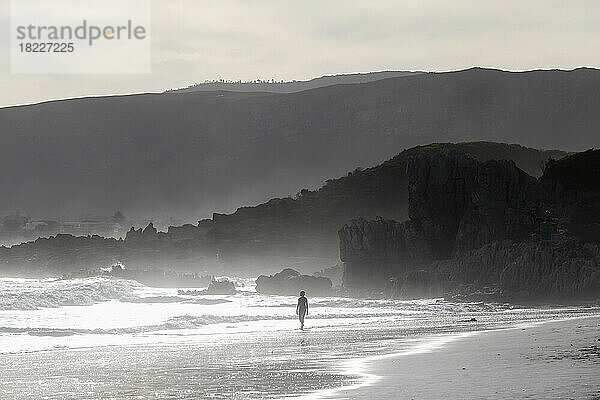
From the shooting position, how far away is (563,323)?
1519 inches

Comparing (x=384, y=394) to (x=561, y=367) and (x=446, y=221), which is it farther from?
(x=446, y=221)

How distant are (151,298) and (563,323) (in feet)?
115

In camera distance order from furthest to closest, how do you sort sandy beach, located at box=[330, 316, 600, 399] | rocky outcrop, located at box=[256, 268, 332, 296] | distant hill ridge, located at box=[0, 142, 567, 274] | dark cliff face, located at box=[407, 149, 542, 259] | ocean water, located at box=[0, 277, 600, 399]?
distant hill ridge, located at box=[0, 142, 567, 274]
dark cliff face, located at box=[407, 149, 542, 259]
rocky outcrop, located at box=[256, 268, 332, 296]
ocean water, located at box=[0, 277, 600, 399]
sandy beach, located at box=[330, 316, 600, 399]

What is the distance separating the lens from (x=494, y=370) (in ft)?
71.3

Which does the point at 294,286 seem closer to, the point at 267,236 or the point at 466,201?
the point at 466,201

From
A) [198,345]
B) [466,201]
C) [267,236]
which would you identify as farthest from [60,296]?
[267,236]

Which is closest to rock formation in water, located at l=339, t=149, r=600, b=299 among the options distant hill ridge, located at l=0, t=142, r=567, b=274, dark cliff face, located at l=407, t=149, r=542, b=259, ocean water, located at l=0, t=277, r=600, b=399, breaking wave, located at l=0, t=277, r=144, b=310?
dark cliff face, located at l=407, t=149, r=542, b=259

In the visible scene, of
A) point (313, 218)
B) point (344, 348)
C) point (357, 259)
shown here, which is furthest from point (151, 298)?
point (313, 218)

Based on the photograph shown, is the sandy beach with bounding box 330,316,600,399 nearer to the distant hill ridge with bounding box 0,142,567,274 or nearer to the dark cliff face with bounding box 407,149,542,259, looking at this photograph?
the dark cliff face with bounding box 407,149,542,259

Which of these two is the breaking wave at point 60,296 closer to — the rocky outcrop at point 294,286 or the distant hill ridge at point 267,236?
the rocky outcrop at point 294,286

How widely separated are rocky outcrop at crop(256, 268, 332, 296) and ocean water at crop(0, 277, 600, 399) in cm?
1906

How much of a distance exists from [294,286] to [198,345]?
48.4m

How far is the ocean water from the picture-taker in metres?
20.4

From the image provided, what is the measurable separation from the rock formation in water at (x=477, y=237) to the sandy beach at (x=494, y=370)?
39.0 metres
